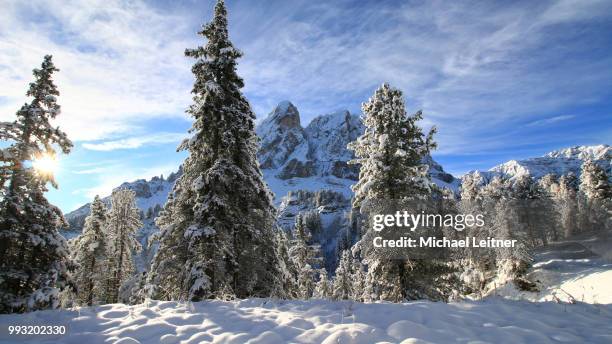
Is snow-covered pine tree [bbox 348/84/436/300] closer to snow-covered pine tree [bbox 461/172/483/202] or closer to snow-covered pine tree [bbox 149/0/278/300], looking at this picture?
snow-covered pine tree [bbox 149/0/278/300]

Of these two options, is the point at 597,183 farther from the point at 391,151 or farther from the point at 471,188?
the point at 391,151

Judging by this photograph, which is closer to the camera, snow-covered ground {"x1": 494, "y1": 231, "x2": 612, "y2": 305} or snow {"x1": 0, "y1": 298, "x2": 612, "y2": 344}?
snow {"x1": 0, "y1": 298, "x2": 612, "y2": 344}

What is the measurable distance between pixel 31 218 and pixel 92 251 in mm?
19512

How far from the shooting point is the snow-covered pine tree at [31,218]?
455 inches

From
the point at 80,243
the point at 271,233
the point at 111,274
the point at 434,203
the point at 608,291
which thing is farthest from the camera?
the point at 111,274

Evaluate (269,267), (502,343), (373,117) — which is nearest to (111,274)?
(269,267)

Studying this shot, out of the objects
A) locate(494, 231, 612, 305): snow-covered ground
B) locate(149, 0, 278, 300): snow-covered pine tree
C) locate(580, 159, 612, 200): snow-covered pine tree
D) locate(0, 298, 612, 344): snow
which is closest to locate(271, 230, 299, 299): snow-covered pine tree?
locate(149, 0, 278, 300): snow-covered pine tree

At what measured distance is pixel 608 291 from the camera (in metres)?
25.4

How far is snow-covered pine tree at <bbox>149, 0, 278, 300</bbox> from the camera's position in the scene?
14.4m

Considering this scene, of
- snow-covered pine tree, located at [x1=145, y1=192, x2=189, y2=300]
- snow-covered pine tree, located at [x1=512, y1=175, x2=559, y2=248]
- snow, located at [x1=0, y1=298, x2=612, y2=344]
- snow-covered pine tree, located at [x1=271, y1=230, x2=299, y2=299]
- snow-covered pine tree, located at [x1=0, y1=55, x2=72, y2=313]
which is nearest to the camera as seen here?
snow, located at [x1=0, y1=298, x2=612, y2=344]

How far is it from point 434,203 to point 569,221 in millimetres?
74654

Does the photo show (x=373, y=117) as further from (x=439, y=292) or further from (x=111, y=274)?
(x=111, y=274)

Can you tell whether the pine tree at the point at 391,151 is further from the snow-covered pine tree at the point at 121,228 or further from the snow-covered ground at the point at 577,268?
the snow-covered pine tree at the point at 121,228

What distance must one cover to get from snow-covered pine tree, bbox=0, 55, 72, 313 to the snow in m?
4.04
